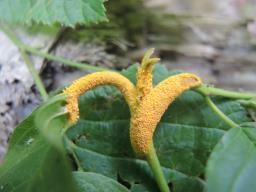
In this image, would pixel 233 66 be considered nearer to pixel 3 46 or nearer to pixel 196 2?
pixel 196 2

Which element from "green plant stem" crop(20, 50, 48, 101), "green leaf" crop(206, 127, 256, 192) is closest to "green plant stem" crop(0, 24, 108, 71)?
"green plant stem" crop(20, 50, 48, 101)

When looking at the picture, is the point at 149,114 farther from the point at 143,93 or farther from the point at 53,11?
the point at 53,11

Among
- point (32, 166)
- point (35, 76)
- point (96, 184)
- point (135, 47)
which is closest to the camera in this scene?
point (32, 166)

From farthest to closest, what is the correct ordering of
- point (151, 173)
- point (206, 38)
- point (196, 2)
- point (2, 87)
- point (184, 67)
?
point (196, 2), point (206, 38), point (184, 67), point (2, 87), point (151, 173)

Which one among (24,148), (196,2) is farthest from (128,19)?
(24,148)

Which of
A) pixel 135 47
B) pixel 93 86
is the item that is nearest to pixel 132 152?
pixel 93 86

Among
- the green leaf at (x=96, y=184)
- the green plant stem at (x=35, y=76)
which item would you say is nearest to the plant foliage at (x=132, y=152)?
the green leaf at (x=96, y=184)

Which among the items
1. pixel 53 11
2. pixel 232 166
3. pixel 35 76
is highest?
pixel 53 11
